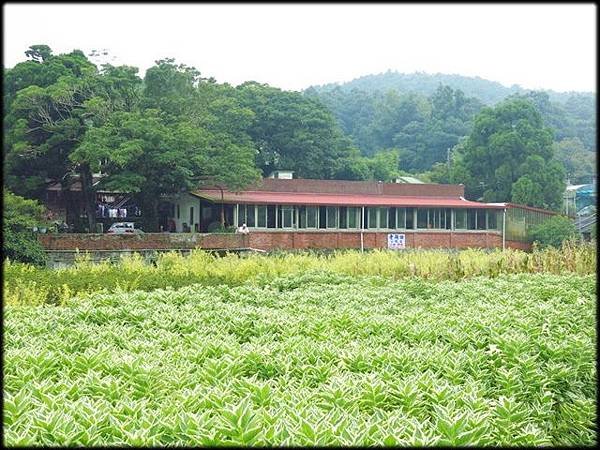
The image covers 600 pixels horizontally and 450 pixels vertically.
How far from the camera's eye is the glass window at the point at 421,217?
2856 centimetres

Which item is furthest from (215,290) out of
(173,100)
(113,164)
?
(173,100)

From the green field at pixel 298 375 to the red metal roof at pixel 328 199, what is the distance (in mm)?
18176

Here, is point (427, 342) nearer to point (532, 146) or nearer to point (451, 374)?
point (451, 374)

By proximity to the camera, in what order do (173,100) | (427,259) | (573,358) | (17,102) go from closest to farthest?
(573,358)
(427,259)
(17,102)
(173,100)

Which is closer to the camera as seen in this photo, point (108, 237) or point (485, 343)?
point (485, 343)

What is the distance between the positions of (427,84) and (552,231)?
3342 inches

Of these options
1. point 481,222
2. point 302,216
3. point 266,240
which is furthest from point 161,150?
point 481,222

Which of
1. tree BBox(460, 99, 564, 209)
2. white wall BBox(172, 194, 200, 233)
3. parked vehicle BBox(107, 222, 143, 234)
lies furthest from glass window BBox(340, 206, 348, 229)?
tree BBox(460, 99, 564, 209)

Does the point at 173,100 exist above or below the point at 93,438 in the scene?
above

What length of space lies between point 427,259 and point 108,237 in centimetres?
988

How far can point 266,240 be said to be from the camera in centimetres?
2392

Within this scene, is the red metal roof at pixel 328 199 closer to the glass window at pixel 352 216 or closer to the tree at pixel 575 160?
the glass window at pixel 352 216

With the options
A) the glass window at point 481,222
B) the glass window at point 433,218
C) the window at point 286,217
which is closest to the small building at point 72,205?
the window at point 286,217

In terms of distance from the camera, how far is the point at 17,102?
2234 cm
